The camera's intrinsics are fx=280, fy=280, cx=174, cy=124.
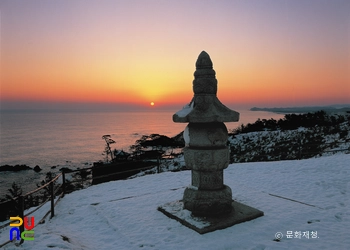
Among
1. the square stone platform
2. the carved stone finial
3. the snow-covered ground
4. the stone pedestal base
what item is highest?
the carved stone finial

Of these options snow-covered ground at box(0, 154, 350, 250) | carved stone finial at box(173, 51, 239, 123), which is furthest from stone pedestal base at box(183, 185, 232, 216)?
carved stone finial at box(173, 51, 239, 123)

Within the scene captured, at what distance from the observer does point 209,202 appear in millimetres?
6496

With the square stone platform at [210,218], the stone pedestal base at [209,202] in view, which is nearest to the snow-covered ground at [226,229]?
the square stone platform at [210,218]

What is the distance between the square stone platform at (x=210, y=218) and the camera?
19.5 ft

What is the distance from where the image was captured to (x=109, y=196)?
370 inches

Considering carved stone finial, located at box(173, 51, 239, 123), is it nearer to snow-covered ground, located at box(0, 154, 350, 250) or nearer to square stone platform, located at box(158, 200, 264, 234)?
square stone platform, located at box(158, 200, 264, 234)

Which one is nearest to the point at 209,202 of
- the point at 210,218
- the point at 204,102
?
the point at 210,218

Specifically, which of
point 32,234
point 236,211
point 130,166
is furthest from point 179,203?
point 130,166

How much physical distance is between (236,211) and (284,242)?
1534mm

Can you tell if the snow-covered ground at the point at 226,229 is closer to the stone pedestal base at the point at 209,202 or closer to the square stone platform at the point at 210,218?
the square stone platform at the point at 210,218

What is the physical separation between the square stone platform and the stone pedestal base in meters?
0.16

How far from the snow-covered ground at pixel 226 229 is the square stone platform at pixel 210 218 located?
0.13 meters

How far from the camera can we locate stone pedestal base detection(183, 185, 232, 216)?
6.51 metres

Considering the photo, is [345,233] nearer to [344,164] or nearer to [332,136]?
[344,164]
